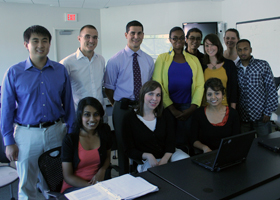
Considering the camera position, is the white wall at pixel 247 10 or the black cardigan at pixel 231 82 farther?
the white wall at pixel 247 10

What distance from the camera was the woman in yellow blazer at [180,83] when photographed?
2.65 metres

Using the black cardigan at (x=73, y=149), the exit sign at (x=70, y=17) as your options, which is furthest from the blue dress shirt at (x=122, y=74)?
the exit sign at (x=70, y=17)

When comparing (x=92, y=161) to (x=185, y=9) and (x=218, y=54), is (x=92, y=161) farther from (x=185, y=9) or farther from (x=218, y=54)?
(x=185, y=9)

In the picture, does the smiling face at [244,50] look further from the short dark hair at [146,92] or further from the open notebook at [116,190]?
the open notebook at [116,190]

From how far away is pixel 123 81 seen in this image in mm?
2670

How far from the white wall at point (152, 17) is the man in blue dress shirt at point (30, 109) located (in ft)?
17.3

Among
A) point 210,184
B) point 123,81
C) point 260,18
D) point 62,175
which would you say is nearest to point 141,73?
point 123,81

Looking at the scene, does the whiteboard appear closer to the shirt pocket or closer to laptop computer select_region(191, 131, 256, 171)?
the shirt pocket

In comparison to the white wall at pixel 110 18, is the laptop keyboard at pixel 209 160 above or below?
below

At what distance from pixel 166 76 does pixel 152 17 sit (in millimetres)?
4875

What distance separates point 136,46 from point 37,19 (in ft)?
16.7

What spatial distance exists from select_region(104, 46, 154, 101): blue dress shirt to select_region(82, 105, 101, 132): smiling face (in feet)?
1.99

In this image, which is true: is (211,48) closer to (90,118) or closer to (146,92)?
(146,92)

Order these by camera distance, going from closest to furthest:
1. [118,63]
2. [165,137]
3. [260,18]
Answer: [165,137], [118,63], [260,18]
